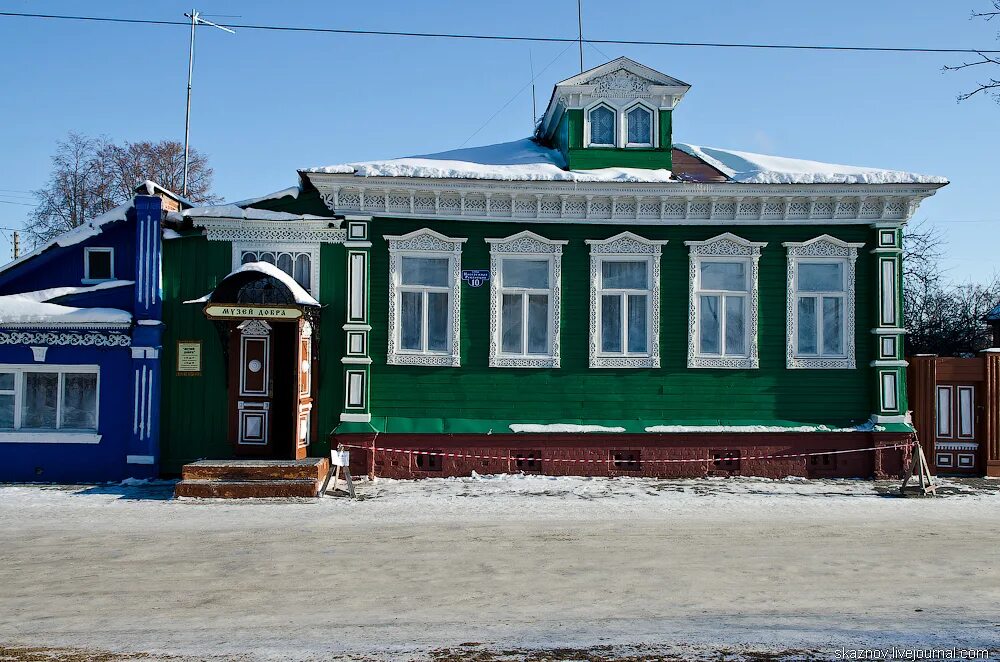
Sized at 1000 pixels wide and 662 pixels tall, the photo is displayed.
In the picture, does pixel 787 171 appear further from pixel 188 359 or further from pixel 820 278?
pixel 188 359

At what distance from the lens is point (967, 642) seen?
6.09m

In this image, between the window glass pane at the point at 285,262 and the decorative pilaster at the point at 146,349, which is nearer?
the decorative pilaster at the point at 146,349

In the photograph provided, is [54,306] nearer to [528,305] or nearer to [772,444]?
[528,305]

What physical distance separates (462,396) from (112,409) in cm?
592

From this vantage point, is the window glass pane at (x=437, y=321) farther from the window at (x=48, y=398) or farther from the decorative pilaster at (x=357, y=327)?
the window at (x=48, y=398)

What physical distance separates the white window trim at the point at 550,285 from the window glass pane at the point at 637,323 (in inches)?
52.0

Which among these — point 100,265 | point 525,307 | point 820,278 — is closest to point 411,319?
point 525,307

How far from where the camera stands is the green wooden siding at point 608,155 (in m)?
14.9

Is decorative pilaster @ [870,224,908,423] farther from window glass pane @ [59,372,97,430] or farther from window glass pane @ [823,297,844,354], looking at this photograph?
window glass pane @ [59,372,97,430]

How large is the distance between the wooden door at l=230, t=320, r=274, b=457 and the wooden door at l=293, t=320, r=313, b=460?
2.02ft

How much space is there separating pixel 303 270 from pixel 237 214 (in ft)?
4.79

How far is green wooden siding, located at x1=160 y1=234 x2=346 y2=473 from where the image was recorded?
530 inches

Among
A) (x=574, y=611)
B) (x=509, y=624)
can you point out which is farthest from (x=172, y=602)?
(x=574, y=611)

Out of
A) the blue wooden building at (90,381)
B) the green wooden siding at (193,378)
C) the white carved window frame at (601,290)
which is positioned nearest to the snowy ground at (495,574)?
the blue wooden building at (90,381)
